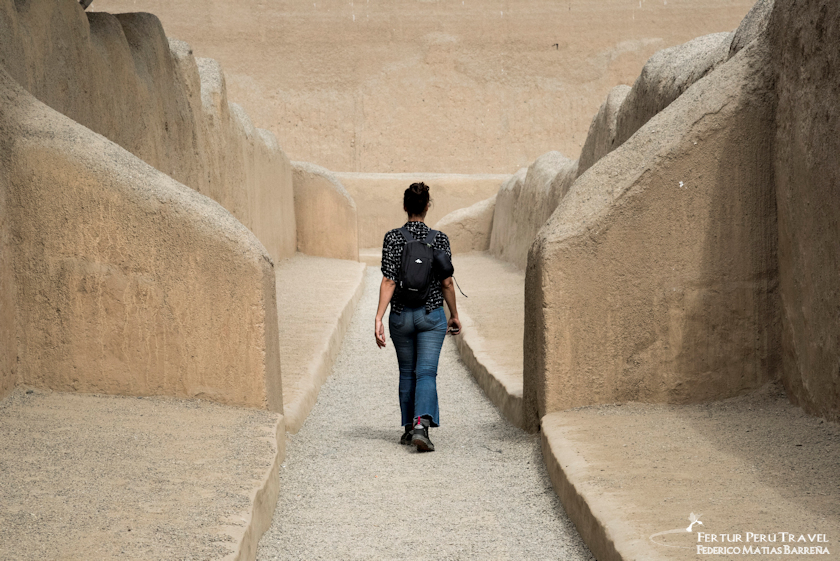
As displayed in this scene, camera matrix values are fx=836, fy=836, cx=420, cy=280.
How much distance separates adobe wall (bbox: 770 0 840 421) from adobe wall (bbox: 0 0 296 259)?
4.15m

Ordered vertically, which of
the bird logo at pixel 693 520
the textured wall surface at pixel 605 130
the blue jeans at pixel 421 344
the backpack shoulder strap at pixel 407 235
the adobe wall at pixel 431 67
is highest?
the adobe wall at pixel 431 67

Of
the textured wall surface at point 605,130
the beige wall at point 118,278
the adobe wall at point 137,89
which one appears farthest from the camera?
the textured wall surface at point 605,130

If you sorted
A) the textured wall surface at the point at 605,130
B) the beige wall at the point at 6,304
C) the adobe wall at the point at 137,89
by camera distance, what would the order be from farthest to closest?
the textured wall surface at the point at 605,130 < the adobe wall at the point at 137,89 < the beige wall at the point at 6,304

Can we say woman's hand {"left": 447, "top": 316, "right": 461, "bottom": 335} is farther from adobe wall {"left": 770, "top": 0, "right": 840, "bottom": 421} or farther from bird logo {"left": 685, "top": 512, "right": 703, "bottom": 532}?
bird logo {"left": 685, "top": 512, "right": 703, "bottom": 532}

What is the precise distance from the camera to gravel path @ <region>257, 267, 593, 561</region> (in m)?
3.44

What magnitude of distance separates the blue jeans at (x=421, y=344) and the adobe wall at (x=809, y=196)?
1816 millimetres

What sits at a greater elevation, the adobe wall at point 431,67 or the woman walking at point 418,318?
the adobe wall at point 431,67

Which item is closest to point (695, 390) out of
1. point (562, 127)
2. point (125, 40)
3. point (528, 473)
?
point (528, 473)

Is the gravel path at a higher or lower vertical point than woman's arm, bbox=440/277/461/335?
lower

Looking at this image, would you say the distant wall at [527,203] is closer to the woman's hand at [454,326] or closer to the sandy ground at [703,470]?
the woman's hand at [454,326]

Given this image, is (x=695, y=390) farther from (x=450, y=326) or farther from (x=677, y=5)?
(x=677, y=5)

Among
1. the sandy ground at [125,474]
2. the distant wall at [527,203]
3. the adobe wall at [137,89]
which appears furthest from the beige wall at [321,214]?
the sandy ground at [125,474]

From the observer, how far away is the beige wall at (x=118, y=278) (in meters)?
4.41

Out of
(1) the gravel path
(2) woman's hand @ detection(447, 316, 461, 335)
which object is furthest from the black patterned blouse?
(1) the gravel path
